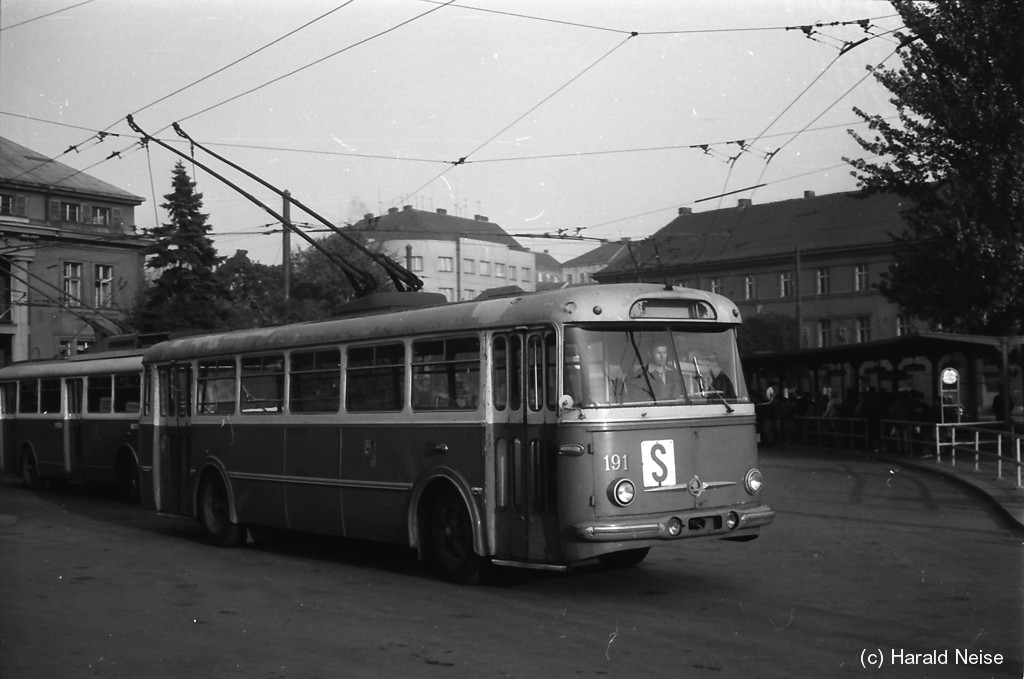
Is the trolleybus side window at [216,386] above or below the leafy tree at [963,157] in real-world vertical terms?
below

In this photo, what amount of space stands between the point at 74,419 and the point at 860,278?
2182 inches

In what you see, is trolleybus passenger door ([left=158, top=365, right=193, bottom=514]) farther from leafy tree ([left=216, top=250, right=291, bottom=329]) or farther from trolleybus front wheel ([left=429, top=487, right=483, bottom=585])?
trolleybus front wheel ([left=429, top=487, right=483, bottom=585])

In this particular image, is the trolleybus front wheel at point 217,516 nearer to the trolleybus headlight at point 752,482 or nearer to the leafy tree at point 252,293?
the leafy tree at point 252,293

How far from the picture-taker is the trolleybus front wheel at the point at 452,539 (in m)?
11.0

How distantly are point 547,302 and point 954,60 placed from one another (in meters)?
20.5

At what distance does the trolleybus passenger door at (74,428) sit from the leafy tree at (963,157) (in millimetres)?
18143

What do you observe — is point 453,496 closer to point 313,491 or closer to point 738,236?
point 313,491

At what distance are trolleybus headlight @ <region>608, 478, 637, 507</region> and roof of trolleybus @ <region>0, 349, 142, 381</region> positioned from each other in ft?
42.9

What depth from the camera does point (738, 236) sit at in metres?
78.1

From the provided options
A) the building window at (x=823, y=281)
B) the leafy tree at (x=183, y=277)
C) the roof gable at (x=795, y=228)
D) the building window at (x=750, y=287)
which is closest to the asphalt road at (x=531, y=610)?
the leafy tree at (x=183, y=277)

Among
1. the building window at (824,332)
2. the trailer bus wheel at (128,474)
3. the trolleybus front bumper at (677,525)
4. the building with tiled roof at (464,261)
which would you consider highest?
the building with tiled roof at (464,261)

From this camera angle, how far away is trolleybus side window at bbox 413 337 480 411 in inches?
436

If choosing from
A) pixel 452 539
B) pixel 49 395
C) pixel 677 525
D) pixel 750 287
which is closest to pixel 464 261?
pixel 750 287

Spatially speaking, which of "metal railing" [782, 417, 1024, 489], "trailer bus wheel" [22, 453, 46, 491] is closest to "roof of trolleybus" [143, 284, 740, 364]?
"metal railing" [782, 417, 1024, 489]
